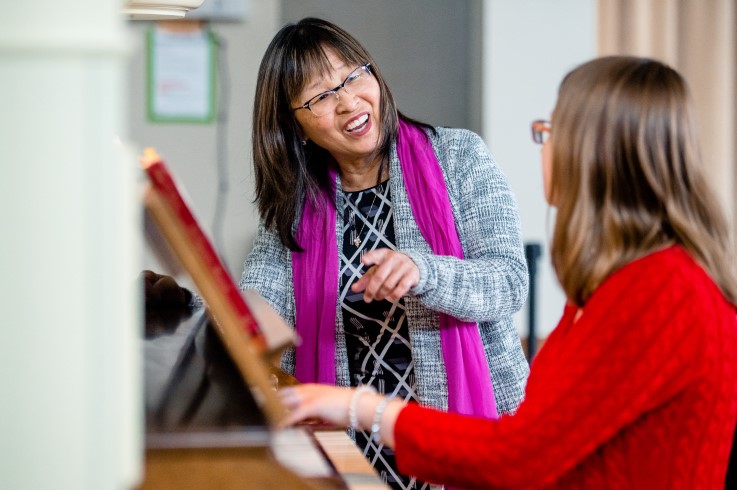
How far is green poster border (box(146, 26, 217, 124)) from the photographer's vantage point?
12.1 ft

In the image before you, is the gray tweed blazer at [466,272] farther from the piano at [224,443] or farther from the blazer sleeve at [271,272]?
the piano at [224,443]

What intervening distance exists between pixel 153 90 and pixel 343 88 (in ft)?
7.04

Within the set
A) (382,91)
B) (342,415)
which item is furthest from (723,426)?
(382,91)

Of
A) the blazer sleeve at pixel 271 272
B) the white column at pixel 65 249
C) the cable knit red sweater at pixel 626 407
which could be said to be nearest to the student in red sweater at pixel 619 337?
the cable knit red sweater at pixel 626 407

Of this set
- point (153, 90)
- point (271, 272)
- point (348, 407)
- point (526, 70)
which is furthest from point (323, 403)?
point (153, 90)

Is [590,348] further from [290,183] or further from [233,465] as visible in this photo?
[290,183]

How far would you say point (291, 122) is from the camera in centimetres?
186

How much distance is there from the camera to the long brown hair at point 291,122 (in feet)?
5.79

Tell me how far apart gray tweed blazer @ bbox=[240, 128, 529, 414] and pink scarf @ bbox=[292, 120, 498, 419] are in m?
0.02

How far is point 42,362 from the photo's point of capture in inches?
20.8

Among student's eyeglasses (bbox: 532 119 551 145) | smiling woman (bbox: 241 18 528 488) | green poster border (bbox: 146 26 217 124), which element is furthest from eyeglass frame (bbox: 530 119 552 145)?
smiling woman (bbox: 241 18 528 488)

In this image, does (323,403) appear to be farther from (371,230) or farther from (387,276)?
(371,230)

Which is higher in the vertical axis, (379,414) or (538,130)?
(538,130)

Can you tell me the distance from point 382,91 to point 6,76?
129 cm
